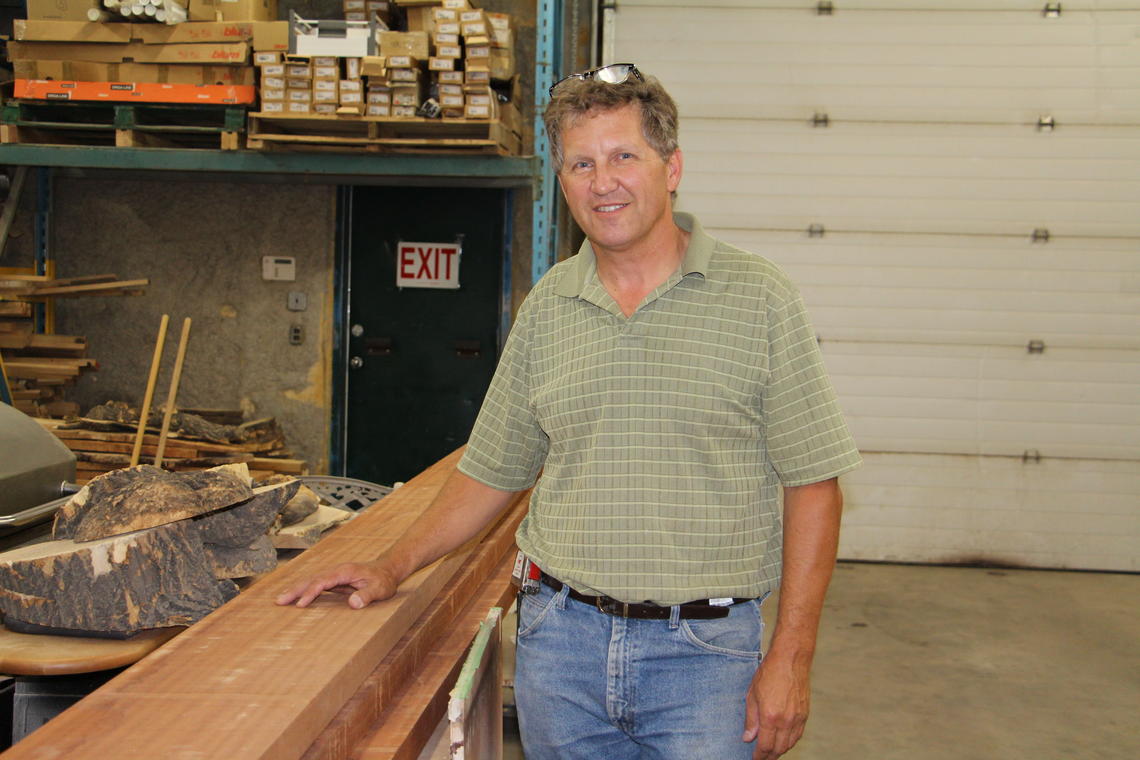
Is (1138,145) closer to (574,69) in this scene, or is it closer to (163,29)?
(574,69)

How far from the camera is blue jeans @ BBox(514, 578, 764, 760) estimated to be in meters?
1.73

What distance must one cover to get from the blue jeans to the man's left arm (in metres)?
0.05

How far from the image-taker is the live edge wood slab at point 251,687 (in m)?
1.31

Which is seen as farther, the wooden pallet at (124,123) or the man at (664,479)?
the wooden pallet at (124,123)

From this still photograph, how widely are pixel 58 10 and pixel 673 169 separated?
21.4ft

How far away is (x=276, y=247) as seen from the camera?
788 centimetres

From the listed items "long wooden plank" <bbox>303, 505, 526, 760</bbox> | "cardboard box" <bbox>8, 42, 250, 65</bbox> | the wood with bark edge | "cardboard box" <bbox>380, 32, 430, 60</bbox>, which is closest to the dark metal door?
"cardboard box" <bbox>8, 42, 250, 65</bbox>

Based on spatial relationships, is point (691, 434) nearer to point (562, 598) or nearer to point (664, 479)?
point (664, 479)

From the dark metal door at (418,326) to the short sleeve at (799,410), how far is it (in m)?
5.98

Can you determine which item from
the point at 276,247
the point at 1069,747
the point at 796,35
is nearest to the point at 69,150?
the point at 276,247

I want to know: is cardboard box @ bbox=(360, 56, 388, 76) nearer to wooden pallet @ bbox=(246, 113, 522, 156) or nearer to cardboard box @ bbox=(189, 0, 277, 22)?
wooden pallet @ bbox=(246, 113, 522, 156)

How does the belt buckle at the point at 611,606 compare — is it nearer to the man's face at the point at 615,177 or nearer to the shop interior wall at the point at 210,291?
the man's face at the point at 615,177

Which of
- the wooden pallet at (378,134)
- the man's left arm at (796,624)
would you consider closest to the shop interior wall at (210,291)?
the wooden pallet at (378,134)

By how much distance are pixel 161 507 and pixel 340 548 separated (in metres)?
0.43
